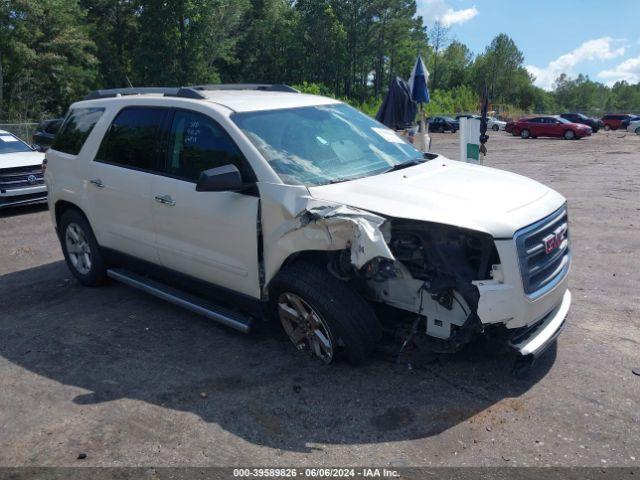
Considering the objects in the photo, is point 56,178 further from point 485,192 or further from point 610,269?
point 610,269

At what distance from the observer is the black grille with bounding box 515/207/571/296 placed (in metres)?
3.58

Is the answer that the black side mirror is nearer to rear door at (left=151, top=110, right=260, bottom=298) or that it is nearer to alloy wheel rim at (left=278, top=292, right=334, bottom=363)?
rear door at (left=151, top=110, right=260, bottom=298)

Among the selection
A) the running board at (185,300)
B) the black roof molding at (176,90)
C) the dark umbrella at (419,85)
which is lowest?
the running board at (185,300)

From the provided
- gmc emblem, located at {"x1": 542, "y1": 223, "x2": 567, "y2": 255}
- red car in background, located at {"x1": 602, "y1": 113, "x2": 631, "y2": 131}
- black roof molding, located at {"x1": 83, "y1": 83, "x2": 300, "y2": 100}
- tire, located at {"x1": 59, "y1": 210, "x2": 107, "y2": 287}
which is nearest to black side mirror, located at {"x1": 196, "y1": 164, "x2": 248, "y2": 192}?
black roof molding, located at {"x1": 83, "y1": 83, "x2": 300, "y2": 100}

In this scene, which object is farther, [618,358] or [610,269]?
[610,269]

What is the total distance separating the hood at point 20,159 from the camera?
1038cm

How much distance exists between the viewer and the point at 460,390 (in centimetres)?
387

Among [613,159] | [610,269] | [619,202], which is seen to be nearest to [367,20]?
[613,159]

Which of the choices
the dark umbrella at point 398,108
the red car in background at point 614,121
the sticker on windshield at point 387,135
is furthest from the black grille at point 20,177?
the red car in background at point 614,121

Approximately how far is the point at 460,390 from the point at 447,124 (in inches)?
1722

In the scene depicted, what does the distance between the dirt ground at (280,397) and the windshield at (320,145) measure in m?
1.39

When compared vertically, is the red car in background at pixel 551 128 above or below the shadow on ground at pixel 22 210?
above

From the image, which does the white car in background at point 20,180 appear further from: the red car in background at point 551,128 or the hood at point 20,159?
the red car in background at point 551,128

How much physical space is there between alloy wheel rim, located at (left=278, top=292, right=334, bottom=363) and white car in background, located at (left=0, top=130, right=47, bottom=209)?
7.88m
